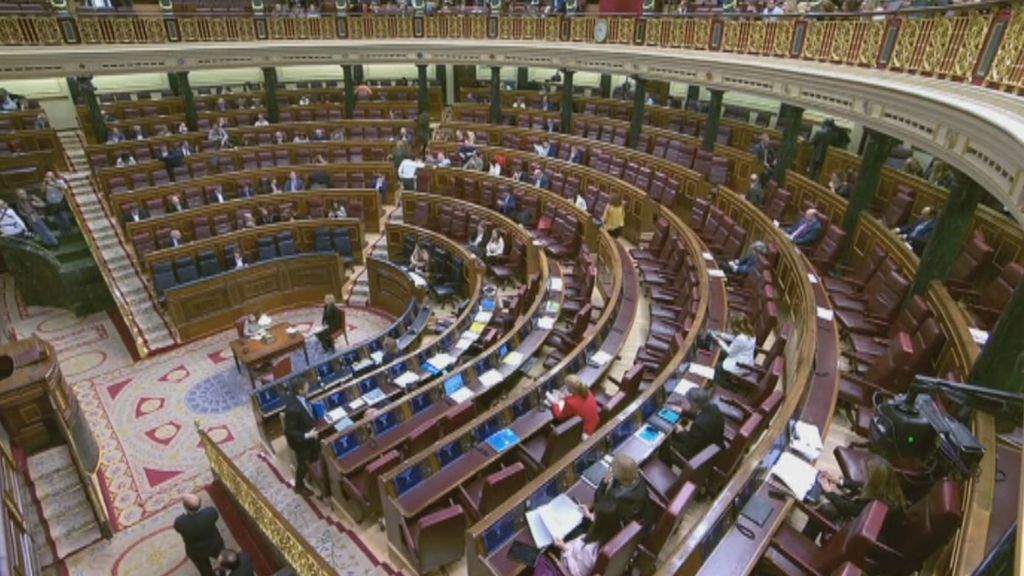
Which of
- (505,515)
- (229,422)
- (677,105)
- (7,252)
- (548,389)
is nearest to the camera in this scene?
(505,515)

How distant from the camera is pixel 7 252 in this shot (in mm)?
10758

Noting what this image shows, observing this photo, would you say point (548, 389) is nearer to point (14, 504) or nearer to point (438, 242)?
point (14, 504)

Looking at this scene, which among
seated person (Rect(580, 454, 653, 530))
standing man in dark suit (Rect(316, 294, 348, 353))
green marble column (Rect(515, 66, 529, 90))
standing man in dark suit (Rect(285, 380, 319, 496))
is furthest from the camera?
green marble column (Rect(515, 66, 529, 90))

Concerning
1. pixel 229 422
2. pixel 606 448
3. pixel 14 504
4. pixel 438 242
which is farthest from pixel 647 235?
pixel 14 504

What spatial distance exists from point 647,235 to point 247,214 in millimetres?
7898

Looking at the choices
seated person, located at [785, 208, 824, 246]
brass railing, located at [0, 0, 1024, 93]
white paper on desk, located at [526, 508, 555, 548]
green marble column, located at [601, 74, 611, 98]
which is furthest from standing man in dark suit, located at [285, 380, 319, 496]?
green marble column, located at [601, 74, 611, 98]

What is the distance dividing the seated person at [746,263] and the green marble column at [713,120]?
4417 millimetres

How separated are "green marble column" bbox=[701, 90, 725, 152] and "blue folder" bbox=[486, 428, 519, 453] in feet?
29.7

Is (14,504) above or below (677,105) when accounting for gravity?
below

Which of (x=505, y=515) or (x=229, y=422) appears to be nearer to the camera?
(x=505, y=515)

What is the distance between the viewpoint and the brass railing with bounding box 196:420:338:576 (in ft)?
13.4

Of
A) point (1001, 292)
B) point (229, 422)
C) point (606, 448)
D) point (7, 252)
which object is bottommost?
point (229, 422)

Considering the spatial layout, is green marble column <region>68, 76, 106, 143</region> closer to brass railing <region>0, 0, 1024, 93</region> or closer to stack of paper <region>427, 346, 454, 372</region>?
brass railing <region>0, 0, 1024, 93</region>

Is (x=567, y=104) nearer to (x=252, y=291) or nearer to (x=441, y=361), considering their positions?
(x=252, y=291)
